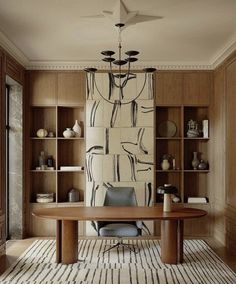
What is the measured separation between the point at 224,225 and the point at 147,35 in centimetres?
319

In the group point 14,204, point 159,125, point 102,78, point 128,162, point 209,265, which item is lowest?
point 209,265

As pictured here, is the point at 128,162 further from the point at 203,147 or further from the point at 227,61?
the point at 227,61

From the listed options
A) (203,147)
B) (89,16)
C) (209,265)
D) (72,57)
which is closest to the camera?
(89,16)

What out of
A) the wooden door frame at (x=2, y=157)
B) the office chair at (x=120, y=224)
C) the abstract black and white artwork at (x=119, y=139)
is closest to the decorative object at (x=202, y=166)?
the abstract black and white artwork at (x=119, y=139)

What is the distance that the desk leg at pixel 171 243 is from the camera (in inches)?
214

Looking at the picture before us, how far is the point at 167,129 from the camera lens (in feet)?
24.6

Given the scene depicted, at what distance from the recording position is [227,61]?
21.0ft

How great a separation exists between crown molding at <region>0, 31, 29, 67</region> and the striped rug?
118 inches

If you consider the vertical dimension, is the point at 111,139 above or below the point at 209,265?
above

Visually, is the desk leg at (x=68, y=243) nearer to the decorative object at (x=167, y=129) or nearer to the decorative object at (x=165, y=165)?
the decorative object at (x=165, y=165)

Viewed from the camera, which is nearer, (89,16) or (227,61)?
(89,16)

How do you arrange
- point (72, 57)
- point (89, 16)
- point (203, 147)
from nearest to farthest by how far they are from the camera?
point (89, 16) < point (72, 57) < point (203, 147)

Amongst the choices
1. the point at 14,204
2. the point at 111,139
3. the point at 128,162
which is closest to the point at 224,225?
the point at 128,162

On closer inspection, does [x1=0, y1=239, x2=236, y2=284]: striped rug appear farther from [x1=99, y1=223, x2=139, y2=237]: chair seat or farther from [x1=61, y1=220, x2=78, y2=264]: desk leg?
[x1=99, y1=223, x2=139, y2=237]: chair seat
